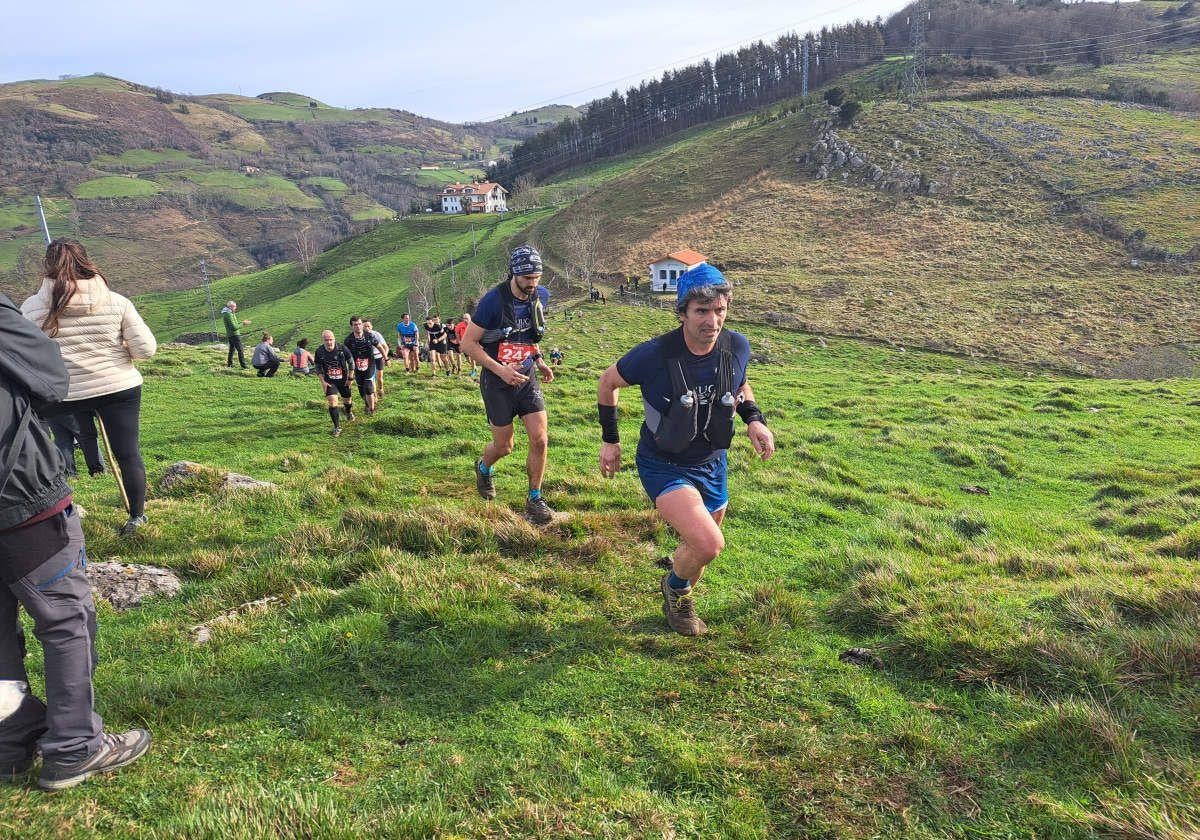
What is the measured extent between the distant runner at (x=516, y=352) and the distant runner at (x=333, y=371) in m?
5.85

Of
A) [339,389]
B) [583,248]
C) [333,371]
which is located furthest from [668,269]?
[333,371]

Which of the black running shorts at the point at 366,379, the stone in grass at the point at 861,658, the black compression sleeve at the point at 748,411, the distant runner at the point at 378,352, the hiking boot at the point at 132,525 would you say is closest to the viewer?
the stone in grass at the point at 861,658

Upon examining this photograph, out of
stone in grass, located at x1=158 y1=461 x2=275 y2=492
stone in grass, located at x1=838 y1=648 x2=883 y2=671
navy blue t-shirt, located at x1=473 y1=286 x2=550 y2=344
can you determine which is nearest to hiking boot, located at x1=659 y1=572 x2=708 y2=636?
stone in grass, located at x1=838 y1=648 x2=883 y2=671

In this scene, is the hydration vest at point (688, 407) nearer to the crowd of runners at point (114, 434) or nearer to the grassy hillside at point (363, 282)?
the crowd of runners at point (114, 434)

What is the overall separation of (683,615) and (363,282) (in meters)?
89.1

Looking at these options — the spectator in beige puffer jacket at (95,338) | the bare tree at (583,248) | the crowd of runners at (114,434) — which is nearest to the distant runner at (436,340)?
the crowd of runners at (114,434)

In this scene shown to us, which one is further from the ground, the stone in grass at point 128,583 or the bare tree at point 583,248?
the bare tree at point 583,248

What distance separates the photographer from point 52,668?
289 centimetres

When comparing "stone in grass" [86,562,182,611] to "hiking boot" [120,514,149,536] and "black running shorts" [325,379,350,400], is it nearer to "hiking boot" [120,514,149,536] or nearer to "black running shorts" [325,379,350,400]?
"hiking boot" [120,514,149,536]

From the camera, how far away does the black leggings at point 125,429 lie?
5670 mm

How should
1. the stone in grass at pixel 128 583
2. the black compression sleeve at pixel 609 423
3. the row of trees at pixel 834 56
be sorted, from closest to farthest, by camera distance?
the black compression sleeve at pixel 609 423 < the stone in grass at pixel 128 583 < the row of trees at pixel 834 56

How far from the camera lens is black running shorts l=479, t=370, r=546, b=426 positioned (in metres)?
6.64

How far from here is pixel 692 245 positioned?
64.9m

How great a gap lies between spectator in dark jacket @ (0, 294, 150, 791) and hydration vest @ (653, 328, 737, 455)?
11.2ft
